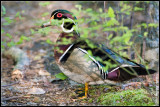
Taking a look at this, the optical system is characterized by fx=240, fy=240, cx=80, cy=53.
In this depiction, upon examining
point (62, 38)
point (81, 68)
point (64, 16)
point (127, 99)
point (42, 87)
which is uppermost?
point (64, 16)

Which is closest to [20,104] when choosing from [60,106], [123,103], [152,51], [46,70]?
[60,106]

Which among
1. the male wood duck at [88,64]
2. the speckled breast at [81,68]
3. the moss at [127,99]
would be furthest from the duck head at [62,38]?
the moss at [127,99]

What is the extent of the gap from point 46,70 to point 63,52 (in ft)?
5.57

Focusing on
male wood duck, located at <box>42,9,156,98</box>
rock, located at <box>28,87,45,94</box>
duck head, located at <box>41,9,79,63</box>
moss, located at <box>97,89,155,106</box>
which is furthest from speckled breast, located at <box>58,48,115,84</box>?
rock, located at <box>28,87,45,94</box>

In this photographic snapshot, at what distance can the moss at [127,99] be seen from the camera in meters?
3.16

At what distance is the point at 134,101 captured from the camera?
321cm

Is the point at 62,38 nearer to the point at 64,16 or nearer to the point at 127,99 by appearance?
the point at 64,16

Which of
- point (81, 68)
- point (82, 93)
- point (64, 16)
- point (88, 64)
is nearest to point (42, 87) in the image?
point (82, 93)

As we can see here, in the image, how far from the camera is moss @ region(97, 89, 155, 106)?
10.4 ft

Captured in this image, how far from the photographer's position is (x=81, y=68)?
352 centimetres

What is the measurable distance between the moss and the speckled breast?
0.86 ft

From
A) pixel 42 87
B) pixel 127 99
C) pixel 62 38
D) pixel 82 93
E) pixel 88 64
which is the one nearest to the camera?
pixel 127 99

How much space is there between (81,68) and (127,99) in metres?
Answer: 0.78

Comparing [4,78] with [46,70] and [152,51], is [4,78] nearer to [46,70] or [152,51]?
[46,70]
